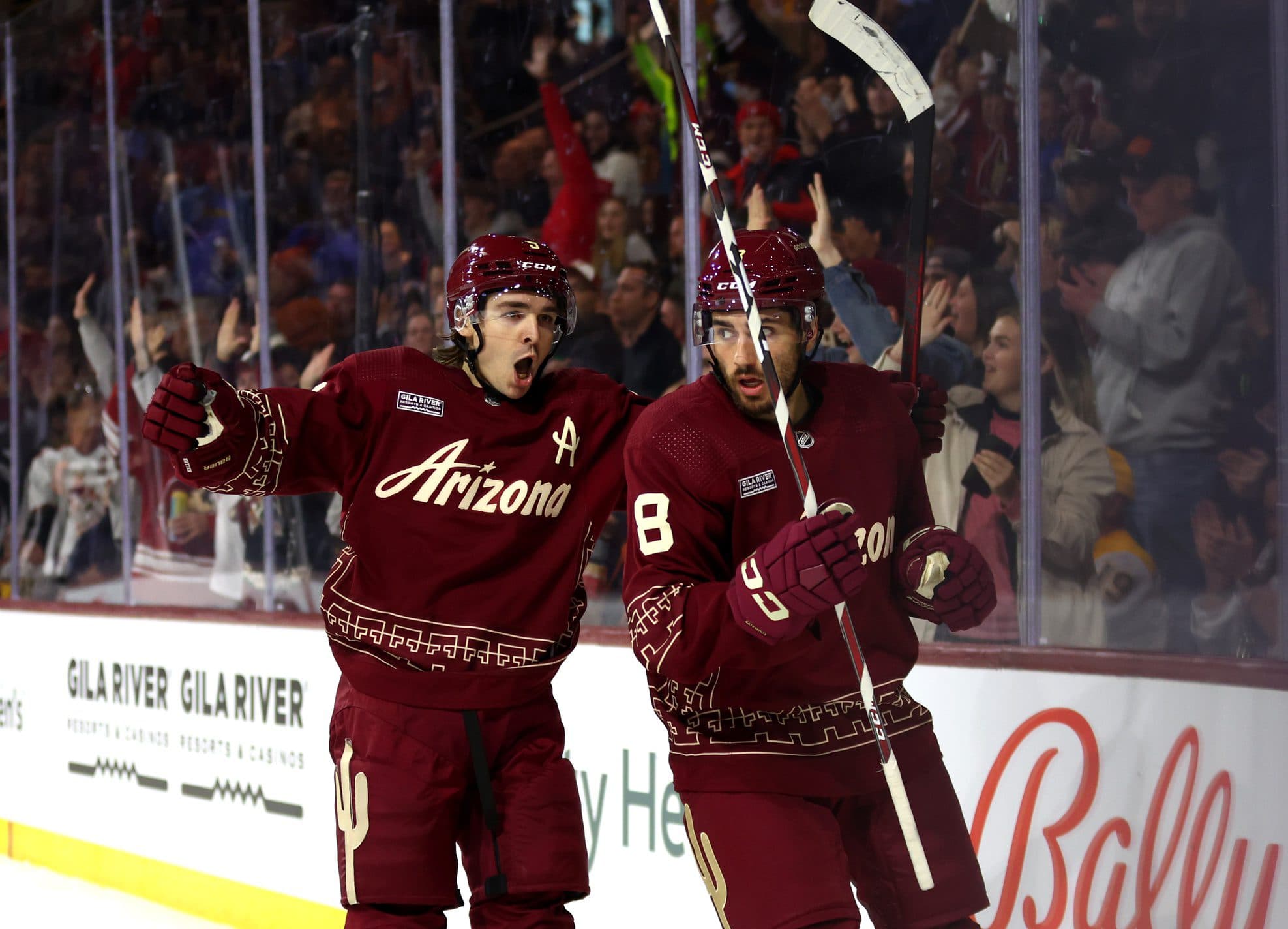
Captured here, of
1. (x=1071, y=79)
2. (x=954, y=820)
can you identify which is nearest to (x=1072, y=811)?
(x=954, y=820)

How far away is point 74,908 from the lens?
470cm

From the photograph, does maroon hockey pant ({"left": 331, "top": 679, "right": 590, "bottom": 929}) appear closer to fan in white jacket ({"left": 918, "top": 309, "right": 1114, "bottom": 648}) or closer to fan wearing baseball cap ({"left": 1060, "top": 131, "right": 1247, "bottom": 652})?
fan in white jacket ({"left": 918, "top": 309, "right": 1114, "bottom": 648})

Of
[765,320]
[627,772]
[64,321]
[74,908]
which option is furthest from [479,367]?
[64,321]

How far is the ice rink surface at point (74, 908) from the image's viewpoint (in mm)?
4484

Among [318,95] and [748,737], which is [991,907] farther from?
[318,95]

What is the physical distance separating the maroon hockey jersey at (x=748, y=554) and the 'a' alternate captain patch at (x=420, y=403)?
0.52 m

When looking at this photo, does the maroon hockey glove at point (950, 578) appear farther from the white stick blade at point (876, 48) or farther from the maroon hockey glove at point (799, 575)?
the white stick blade at point (876, 48)

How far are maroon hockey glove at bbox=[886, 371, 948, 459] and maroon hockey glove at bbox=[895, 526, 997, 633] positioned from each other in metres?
0.23

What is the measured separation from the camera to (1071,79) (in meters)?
2.88

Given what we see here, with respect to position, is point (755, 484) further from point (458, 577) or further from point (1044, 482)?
point (1044, 482)

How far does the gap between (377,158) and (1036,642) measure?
108 inches

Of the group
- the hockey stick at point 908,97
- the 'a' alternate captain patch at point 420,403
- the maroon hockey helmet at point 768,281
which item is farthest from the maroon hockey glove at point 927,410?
the 'a' alternate captain patch at point 420,403

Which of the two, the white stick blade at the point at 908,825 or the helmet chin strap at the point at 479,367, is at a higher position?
the helmet chin strap at the point at 479,367

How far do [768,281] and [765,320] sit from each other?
51mm
